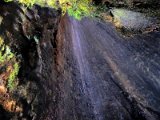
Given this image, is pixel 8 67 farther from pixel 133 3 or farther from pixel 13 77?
pixel 133 3

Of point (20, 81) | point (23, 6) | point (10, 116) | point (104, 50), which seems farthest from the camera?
point (104, 50)

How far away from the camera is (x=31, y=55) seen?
4770 millimetres

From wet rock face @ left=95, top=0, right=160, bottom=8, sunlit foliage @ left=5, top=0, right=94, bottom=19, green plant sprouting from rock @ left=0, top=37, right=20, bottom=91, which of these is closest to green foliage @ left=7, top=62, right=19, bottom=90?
green plant sprouting from rock @ left=0, top=37, right=20, bottom=91

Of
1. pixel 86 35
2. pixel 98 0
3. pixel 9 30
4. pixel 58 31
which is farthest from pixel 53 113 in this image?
pixel 98 0

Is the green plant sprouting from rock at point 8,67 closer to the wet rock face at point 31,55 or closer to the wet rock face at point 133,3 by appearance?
the wet rock face at point 31,55

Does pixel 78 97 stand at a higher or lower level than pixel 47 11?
lower

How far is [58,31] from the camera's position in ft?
20.2

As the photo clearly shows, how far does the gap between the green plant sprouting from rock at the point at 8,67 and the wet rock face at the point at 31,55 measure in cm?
10

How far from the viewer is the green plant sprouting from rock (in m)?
4.06

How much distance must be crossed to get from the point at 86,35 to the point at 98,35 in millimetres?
352

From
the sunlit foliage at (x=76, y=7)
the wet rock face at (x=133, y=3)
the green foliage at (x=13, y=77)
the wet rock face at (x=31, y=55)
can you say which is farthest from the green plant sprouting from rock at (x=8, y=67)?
the wet rock face at (x=133, y=3)

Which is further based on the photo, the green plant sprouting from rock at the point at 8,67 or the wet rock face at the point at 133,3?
the wet rock face at the point at 133,3

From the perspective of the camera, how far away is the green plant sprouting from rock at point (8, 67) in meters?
4.06

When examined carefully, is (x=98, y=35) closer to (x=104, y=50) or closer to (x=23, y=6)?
(x=104, y=50)
